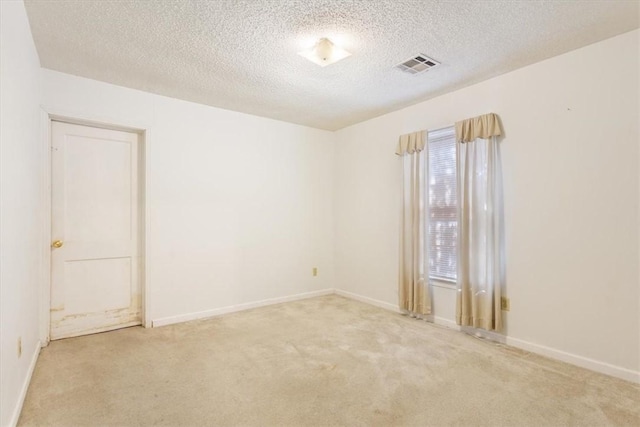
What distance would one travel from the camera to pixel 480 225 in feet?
10.5

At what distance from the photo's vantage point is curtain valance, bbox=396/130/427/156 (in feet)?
12.4

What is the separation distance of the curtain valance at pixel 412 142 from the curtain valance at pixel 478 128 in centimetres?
45

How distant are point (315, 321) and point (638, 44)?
366 cm

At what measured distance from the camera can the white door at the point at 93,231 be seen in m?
3.18

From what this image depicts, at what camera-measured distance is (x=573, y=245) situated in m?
2.67

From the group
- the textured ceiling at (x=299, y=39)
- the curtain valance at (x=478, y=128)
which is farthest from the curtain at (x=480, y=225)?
the textured ceiling at (x=299, y=39)

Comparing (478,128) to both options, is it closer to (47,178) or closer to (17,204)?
(17,204)

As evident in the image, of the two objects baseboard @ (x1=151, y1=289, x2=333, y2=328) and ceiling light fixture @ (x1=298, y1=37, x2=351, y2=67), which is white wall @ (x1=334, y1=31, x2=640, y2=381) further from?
baseboard @ (x1=151, y1=289, x2=333, y2=328)

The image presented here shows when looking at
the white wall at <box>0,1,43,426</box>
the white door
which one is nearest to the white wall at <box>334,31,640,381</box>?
the white wall at <box>0,1,43,426</box>

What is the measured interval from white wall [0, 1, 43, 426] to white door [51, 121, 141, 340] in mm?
447

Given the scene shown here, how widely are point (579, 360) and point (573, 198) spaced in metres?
1.29

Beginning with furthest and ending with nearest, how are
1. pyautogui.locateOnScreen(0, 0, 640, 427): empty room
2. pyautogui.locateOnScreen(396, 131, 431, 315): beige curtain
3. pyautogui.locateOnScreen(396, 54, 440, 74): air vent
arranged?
pyautogui.locateOnScreen(396, 131, 431, 315): beige curtain, pyautogui.locateOnScreen(396, 54, 440, 74): air vent, pyautogui.locateOnScreen(0, 0, 640, 427): empty room

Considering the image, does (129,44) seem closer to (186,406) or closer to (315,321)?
(186,406)

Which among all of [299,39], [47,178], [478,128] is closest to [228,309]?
[47,178]
